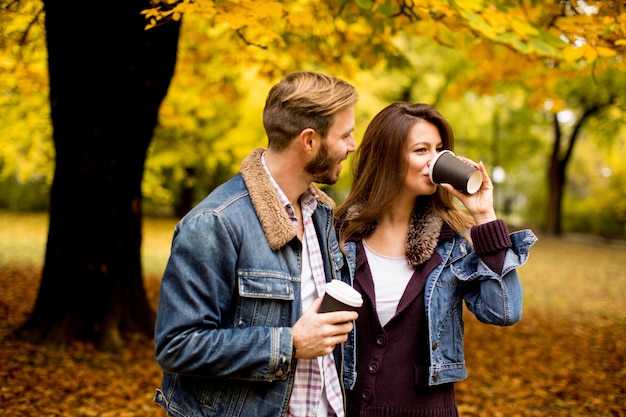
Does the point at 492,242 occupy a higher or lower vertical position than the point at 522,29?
lower

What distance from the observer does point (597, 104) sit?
21109 millimetres

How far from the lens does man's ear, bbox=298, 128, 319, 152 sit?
196cm

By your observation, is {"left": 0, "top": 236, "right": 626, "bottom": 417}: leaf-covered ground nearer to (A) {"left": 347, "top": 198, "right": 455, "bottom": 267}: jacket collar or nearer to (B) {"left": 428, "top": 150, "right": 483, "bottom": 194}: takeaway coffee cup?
(A) {"left": 347, "top": 198, "right": 455, "bottom": 267}: jacket collar

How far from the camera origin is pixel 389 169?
2.54m

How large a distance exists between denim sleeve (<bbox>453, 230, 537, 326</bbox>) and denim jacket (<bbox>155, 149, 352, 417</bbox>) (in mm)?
800

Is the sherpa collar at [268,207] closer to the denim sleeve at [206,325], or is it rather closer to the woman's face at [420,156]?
the denim sleeve at [206,325]

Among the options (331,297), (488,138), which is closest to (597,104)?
(488,138)

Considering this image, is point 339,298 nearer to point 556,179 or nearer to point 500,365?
point 500,365

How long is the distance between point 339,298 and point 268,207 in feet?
1.36

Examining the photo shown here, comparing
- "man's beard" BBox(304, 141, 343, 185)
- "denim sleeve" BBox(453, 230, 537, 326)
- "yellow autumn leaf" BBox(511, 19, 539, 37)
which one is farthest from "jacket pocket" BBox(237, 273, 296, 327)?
"yellow autumn leaf" BBox(511, 19, 539, 37)

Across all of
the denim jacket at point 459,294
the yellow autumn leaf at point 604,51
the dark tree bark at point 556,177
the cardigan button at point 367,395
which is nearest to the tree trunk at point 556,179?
the dark tree bark at point 556,177

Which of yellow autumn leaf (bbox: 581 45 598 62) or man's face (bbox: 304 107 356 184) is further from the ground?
yellow autumn leaf (bbox: 581 45 598 62)

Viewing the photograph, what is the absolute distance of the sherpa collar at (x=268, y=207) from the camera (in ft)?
6.19

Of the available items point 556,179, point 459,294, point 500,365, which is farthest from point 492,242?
point 556,179
